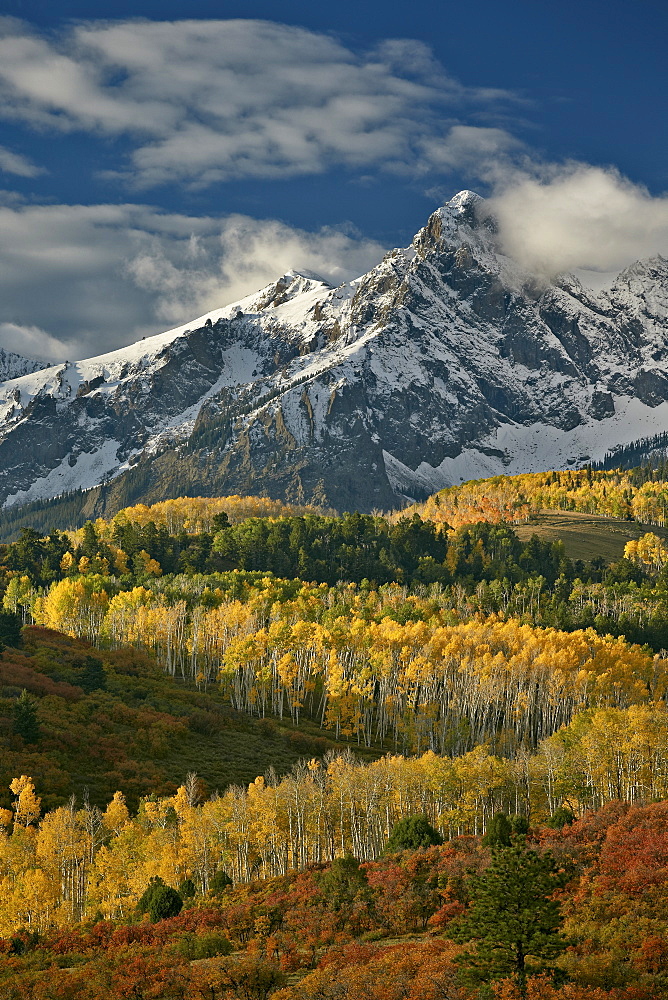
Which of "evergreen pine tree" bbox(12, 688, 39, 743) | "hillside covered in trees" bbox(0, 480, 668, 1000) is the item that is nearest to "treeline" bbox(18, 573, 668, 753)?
"hillside covered in trees" bbox(0, 480, 668, 1000)

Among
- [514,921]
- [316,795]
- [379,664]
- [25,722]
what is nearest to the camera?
[514,921]

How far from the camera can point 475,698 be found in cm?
13900

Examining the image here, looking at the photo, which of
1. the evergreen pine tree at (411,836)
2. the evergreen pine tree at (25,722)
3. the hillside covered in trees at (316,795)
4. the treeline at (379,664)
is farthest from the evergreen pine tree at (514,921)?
the treeline at (379,664)

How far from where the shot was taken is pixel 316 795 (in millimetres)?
84938

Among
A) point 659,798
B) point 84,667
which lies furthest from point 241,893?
point 84,667

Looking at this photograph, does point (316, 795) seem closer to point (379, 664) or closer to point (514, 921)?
point (514, 921)

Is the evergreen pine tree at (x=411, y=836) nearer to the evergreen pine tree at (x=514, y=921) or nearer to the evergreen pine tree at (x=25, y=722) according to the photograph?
the evergreen pine tree at (x=514, y=921)

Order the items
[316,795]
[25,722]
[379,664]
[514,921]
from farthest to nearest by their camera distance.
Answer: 1. [379,664]
2. [25,722]
3. [316,795]
4. [514,921]

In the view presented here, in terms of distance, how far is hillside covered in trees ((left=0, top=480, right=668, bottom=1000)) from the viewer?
48312 mm

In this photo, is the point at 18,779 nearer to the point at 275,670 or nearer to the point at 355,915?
Answer: the point at 355,915


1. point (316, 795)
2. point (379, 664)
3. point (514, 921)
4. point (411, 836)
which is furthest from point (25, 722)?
point (514, 921)

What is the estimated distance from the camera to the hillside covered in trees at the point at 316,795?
4831cm

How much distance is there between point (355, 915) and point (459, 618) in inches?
4946

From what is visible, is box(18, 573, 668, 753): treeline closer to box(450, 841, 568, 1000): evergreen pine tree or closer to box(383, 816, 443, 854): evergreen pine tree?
box(383, 816, 443, 854): evergreen pine tree
